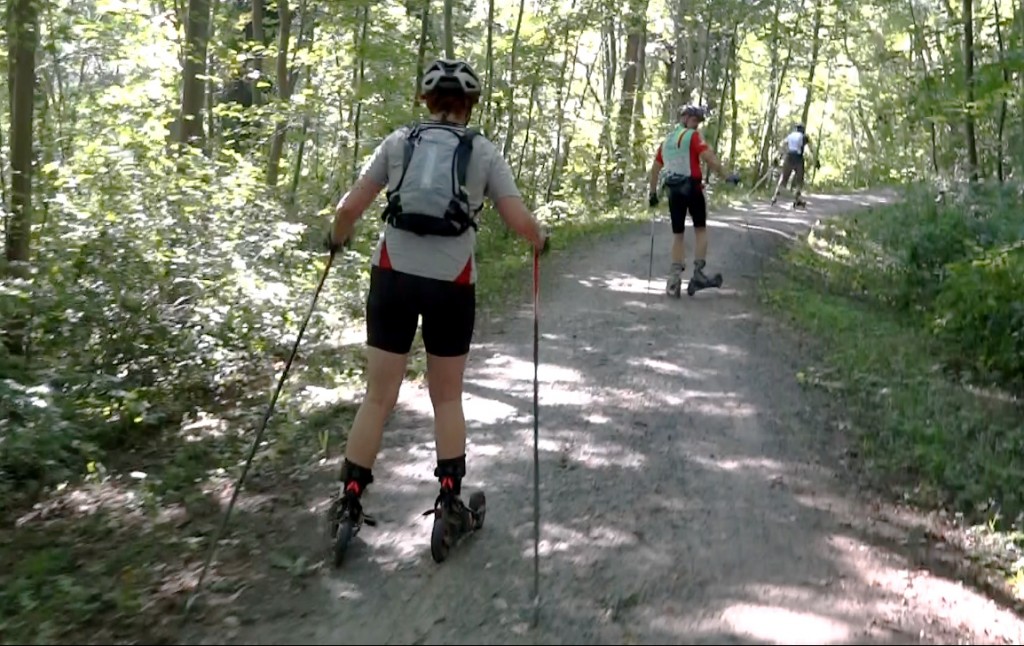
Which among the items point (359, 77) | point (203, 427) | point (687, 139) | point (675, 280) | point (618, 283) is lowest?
point (203, 427)

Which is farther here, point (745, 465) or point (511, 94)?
point (511, 94)

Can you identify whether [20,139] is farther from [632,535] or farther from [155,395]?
[632,535]

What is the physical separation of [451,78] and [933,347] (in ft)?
24.4

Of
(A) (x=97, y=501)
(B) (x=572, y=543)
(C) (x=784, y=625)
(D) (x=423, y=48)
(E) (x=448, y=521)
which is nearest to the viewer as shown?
(C) (x=784, y=625)

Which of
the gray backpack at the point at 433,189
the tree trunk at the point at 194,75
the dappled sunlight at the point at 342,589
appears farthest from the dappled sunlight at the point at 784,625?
the tree trunk at the point at 194,75

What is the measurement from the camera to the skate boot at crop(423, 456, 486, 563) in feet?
16.3

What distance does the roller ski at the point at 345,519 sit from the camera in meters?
4.95

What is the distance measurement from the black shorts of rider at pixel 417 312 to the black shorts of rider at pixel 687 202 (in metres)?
6.66

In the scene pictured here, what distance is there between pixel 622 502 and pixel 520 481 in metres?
0.69

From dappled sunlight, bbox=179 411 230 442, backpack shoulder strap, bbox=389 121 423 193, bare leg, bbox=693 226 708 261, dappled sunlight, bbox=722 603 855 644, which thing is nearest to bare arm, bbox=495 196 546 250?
backpack shoulder strap, bbox=389 121 423 193

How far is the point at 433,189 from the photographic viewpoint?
183 inches

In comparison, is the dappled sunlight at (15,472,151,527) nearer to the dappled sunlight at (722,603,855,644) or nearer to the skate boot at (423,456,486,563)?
the skate boot at (423,456,486,563)

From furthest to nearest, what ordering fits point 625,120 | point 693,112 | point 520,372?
point 625,120, point 693,112, point 520,372

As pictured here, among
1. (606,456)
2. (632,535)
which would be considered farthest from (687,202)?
(632,535)
